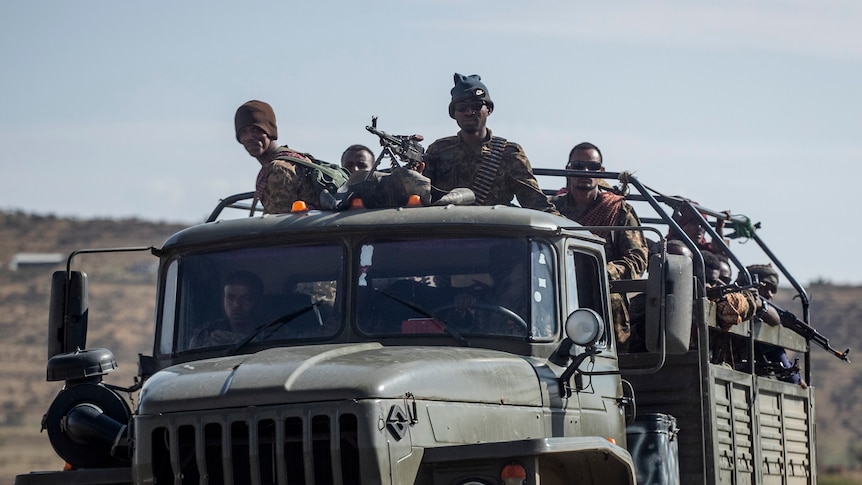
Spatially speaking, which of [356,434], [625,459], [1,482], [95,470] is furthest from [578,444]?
[1,482]

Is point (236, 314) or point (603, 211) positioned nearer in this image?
point (236, 314)

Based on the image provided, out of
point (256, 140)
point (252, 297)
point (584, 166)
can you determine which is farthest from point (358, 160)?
point (252, 297)

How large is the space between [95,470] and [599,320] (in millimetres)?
2336

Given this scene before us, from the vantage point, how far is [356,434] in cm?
596

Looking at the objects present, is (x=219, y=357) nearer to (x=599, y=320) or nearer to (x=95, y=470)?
(x=95, y=470)

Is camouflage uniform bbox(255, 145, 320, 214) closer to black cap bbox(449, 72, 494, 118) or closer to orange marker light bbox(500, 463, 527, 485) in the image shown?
black cap bbox(449, 72, 494, 118)

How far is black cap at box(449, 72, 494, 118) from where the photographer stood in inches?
361

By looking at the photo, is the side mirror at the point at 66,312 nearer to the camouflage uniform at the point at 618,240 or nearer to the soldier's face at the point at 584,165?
the camouflage uniform at the point at 618,240

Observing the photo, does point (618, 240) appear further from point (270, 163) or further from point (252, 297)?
point (252, 297)

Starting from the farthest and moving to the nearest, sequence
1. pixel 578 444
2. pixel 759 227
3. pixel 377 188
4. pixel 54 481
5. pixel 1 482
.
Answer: pixel 1 482 < pixel 759 227 < pixel 377 188 < pixel 54 481 < pixel 578 444

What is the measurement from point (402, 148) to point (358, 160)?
98.9 inches

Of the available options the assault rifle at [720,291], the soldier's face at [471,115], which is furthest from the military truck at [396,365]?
the soldier's face at [471,115]

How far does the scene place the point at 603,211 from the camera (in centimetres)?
984

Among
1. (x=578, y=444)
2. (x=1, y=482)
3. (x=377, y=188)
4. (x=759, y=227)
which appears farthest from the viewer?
(x=1, y=482)
